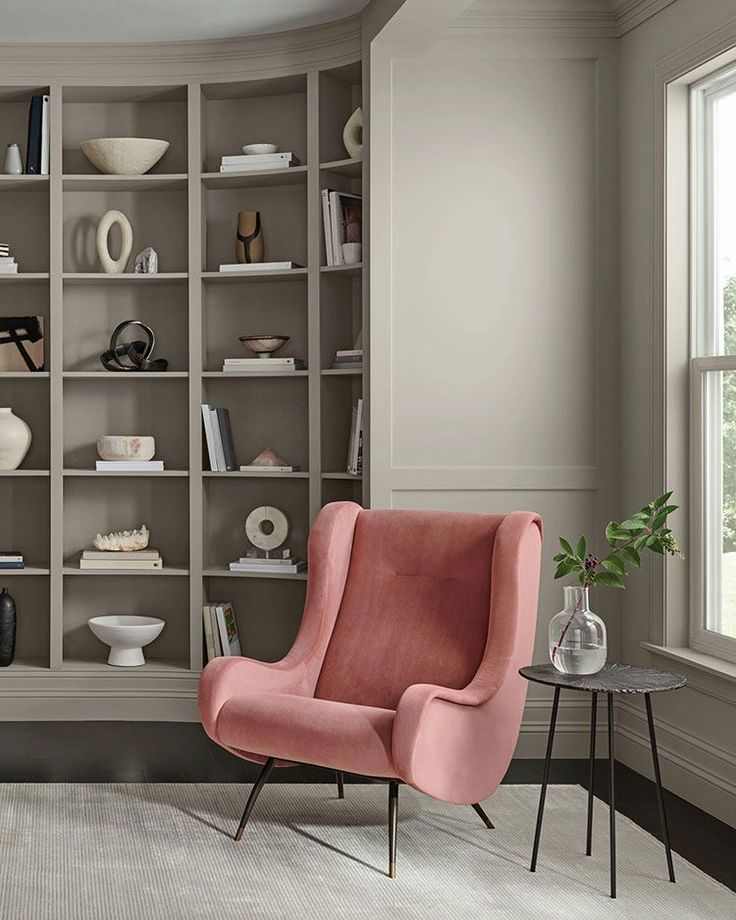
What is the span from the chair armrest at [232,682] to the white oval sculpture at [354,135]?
2.20 metres

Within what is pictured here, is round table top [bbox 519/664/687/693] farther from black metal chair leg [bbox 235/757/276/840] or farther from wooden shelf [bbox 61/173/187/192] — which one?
wooden shelf [bbox 61/173/187/192]

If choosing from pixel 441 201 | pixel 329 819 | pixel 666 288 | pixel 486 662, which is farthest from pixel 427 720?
pixel 441 201

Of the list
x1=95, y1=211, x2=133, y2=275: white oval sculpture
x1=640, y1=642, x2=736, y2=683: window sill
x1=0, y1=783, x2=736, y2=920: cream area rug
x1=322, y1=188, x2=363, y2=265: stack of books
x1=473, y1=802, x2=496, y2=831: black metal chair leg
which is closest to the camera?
x1=0, y1=783, x2=736, y2=920: cream area rug

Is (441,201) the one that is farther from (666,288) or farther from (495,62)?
(666,288)

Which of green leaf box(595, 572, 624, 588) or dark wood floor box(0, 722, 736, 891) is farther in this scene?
dark wood floor box(0, 722, 736, 891)

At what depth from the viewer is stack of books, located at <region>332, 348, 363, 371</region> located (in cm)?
454

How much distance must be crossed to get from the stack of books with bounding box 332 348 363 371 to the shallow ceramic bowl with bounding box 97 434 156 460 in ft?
3.04

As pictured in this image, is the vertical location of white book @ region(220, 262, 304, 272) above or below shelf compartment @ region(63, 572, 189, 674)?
above

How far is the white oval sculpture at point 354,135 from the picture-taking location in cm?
451

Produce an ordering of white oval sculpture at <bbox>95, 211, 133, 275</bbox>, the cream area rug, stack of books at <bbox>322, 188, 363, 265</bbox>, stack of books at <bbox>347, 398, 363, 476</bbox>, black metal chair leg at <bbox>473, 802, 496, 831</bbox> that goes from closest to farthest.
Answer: the cream area rug
black metal chair leg at <bbox>473, 802, 496, 831</bbox>
stack of books at <bbox>347, 398, 363, 476</bbox>
stack of books at <bbox>322, 188, 363, 265</bbox>
white oval sculpture at <bbox>95, 211, 133, 275</bbox>

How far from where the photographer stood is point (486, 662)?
127 inches

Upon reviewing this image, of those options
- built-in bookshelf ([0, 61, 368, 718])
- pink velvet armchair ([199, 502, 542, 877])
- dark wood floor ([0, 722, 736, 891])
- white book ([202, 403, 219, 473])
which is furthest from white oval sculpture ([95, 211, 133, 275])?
dark wood floor ([0, 722, 736, 891])

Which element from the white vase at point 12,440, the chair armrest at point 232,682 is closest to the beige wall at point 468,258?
the chair armrest at point 232,682

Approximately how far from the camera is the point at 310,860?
3049 millimetres
